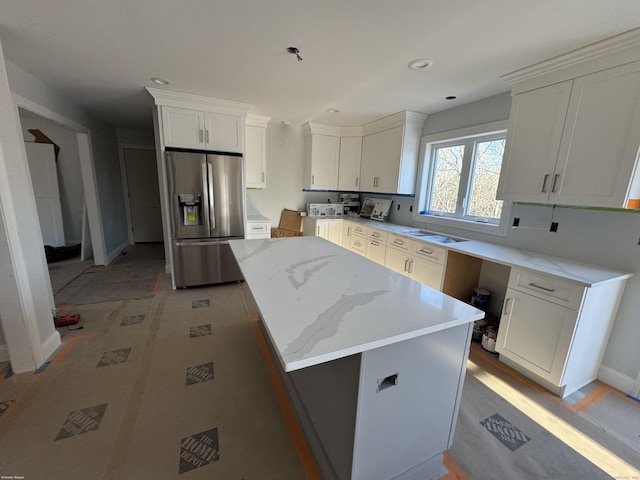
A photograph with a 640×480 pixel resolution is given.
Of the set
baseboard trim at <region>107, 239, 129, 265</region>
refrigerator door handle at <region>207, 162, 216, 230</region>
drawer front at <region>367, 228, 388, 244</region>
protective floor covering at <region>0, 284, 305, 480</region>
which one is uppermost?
refrigerator door handle at <region>207, 162, 216, 230</region>

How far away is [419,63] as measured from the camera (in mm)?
2049

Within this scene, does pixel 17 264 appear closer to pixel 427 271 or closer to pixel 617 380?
pixel 427 271

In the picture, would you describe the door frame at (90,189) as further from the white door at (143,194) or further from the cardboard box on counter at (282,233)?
the cardboard box on counter at (282,233)

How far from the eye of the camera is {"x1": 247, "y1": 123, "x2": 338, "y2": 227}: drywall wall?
4.34 metres

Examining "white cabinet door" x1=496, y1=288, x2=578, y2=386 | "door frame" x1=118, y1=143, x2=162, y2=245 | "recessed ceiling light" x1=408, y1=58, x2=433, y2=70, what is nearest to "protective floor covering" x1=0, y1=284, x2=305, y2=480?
"white cabinet door" x1=496, y1=288, x2=578, y2=386

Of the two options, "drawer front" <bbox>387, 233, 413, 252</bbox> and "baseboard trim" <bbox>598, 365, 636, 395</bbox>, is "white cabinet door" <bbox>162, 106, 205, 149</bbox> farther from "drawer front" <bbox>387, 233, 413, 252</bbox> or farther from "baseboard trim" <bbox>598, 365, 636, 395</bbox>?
"baseboard trim" <bbox>598, 365, 636, 395</bbox>

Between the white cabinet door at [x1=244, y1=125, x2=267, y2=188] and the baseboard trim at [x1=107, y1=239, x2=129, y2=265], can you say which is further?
the baseboard trim at [x1=107, y1=239, x2=129, y2=265]

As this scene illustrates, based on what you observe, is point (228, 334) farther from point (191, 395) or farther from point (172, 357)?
point (191, 395)

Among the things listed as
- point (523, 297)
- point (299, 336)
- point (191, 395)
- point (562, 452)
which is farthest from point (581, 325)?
point (191, 395)

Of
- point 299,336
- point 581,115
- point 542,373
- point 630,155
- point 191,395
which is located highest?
point 581,115

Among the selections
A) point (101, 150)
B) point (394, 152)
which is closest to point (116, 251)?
point (101, 150)

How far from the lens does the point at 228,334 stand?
2.51 meters

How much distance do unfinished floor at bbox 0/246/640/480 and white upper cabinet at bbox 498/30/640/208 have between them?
145 centimetres

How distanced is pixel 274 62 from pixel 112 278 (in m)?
3.61
